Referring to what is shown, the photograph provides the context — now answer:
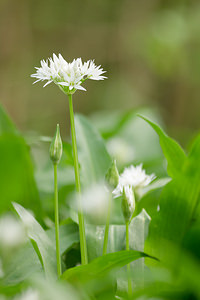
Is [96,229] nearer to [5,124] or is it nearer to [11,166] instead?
[11,166]

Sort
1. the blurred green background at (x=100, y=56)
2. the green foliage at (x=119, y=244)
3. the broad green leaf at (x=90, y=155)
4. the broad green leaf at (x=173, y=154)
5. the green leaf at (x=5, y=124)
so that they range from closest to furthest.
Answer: the green foliage at (x=119, y=244) < the broad green leaf at (x=173, y=154) < the broad green leaf at (x=90, y=155) < the green leaf at (x=5, y=124) < the blurred green background at (x=100, y=56)

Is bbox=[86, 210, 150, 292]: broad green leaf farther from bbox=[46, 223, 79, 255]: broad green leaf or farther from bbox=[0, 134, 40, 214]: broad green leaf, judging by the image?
bbox=[0, 134, 40, 214]: broad green leaf

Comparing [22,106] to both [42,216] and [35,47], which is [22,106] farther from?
[42,216]

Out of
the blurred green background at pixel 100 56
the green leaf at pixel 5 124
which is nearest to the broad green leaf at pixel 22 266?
the green leaf at pixel 5 124

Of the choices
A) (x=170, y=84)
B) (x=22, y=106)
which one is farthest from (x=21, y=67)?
(x=170, y=84)

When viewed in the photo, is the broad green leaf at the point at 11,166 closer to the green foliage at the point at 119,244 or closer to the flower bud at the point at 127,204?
the green foliage at the point at 119,244

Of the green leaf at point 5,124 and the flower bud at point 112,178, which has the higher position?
the green leaf at point 5,124
